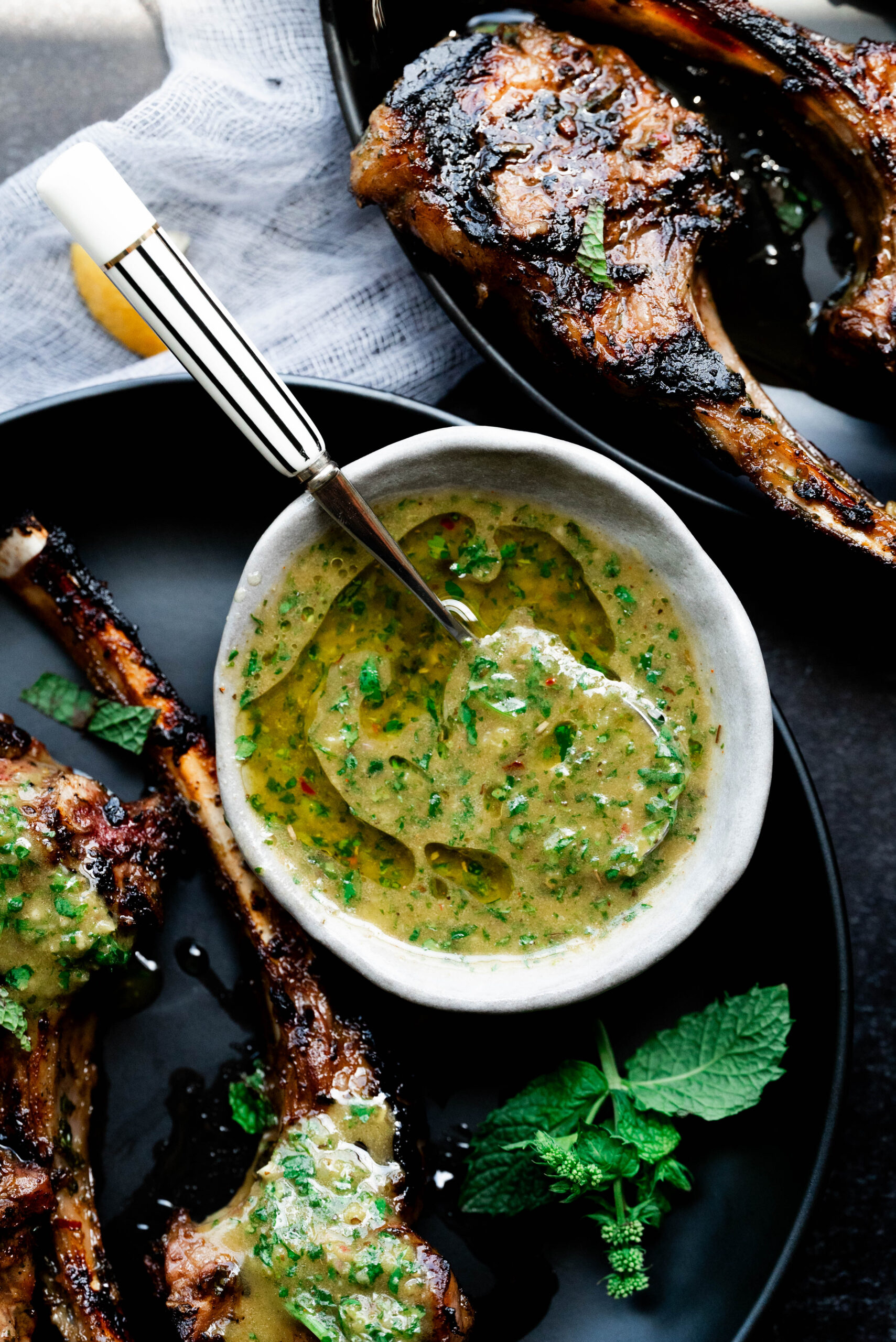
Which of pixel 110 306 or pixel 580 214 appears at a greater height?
pixel 110 306

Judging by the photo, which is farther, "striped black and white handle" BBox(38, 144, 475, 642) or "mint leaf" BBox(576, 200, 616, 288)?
"mint leaf" BBox(576, 200, 616, 288)

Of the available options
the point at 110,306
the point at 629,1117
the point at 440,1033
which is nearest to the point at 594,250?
Answer: the point at 110,306

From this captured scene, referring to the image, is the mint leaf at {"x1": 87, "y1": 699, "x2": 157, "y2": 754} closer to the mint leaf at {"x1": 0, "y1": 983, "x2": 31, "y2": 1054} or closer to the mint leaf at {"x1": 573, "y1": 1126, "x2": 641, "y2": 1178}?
the mint leaf at {"x1": 0, "y1": 983, "x2": 31, "y2": 1054}

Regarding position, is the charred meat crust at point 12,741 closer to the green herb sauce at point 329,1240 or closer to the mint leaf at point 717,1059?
the green herb sauce at point 329,1240

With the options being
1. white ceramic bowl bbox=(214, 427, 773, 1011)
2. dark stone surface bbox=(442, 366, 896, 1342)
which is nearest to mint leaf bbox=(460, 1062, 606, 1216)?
white ceramic bowl bbox=(214, 427, 773, 1011)

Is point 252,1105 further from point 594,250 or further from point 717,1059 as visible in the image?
point 594,250

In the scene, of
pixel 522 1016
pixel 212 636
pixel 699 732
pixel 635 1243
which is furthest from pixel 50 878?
pixel 635 1243
